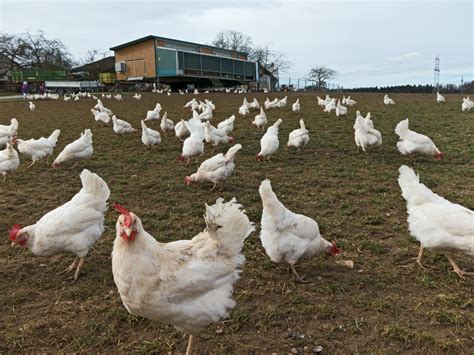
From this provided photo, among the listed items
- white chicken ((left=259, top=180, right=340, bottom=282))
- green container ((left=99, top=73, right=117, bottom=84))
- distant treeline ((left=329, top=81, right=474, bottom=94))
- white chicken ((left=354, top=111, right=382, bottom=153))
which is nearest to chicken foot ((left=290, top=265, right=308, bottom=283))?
white chicken ((left=259, top=180, right=340, bottom=282))

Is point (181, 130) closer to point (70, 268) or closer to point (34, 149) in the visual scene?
point (34, 149)

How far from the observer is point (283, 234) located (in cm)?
413

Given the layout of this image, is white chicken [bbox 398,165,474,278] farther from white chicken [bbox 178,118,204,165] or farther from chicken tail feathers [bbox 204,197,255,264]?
white chicken [bbox 178,118,204,165]

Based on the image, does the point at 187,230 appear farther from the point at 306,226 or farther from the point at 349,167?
the point at 349,167

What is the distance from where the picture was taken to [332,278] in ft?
13.8

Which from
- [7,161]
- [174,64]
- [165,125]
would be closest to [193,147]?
[7,161]

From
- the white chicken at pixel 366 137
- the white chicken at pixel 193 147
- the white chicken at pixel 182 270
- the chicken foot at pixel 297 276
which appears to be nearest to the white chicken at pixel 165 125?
the white chicken at pixel 193 147

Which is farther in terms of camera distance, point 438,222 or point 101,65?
point 101,65

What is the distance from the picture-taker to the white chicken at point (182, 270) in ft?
8.87

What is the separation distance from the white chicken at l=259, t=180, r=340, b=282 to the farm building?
55.8 metres

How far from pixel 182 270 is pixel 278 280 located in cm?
166

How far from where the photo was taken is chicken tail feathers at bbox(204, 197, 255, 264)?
3029 millimetres

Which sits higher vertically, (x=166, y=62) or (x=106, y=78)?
(x=166, y=62)

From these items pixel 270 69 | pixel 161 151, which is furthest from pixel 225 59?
pixel 161 151
